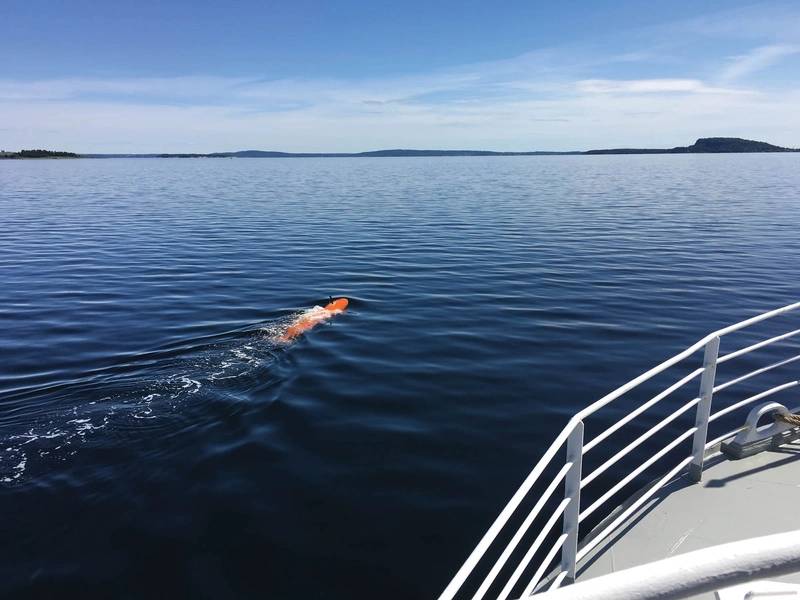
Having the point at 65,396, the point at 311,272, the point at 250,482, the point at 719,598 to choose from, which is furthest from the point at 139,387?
the point at 311,272

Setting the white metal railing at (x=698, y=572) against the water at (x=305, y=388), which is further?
the water at (x=305, y=388)

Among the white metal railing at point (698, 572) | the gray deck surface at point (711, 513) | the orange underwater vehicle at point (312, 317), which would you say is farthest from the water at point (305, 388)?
the white metal railing at point (698, 572)

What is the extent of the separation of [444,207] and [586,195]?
55.3 feet

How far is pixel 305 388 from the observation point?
1146 cm

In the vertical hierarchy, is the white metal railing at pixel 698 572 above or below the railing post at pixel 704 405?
above

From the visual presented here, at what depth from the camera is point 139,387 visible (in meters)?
11.2

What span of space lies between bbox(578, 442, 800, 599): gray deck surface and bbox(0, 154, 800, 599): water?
205 centimetres

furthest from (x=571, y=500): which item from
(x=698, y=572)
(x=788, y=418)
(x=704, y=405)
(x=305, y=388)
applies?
(x=305, y=388)

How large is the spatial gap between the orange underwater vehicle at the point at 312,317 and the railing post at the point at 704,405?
10053mm

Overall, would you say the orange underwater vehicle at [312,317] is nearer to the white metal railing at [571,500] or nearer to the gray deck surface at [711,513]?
the white metal railing at [571,500]

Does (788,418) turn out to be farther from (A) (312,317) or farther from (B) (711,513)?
(A) (312,317)

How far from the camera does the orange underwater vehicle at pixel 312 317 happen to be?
48.5ft

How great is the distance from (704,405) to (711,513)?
3.71 feet

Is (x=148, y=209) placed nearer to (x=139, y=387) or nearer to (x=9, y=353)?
(x=9, y=353)
